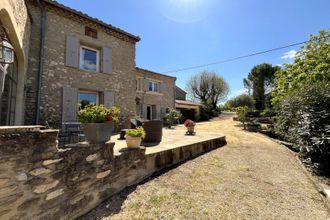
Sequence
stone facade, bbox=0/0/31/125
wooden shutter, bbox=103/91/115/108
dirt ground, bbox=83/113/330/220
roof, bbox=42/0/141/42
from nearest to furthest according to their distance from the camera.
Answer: dirt ground, bbox=83/113/330/220
stone facade, bbox=0/0/31/125
roof, bbox=42/0/141/42
wooden shutter, bbox=103/91/115/108

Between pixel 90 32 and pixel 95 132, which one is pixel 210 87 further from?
pixel 95 132

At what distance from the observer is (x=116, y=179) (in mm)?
3367

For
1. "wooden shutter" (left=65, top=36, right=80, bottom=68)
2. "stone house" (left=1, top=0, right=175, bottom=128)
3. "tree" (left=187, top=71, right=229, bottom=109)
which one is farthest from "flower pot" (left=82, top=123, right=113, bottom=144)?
"tree" (left=187, top=71, right=229, bottom=109)

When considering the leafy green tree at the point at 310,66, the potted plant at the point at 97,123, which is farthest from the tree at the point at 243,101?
the potted plant at the point at 97,123

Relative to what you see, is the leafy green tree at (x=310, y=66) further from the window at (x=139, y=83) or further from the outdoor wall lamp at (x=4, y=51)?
the outdoor wall lamp at (x=4, y=51)

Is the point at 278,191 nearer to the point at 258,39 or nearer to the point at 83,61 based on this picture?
the point at 83,61

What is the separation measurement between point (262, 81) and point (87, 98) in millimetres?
26562

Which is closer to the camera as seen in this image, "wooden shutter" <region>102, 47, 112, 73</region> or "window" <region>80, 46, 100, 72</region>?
"window" <region>80, 46, 100, 72</region>

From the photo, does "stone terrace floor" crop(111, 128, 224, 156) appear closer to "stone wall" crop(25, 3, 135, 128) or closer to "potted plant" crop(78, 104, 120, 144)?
"potted plant" crop(78, 104, 120, 144)

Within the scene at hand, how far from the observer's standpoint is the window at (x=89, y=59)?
8.52 m

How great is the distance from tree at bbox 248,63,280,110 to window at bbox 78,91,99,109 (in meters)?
25.1

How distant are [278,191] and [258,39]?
10.2 metres

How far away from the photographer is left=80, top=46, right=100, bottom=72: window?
8523mm

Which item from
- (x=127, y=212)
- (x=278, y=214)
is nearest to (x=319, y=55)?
(x=278, y=214)
